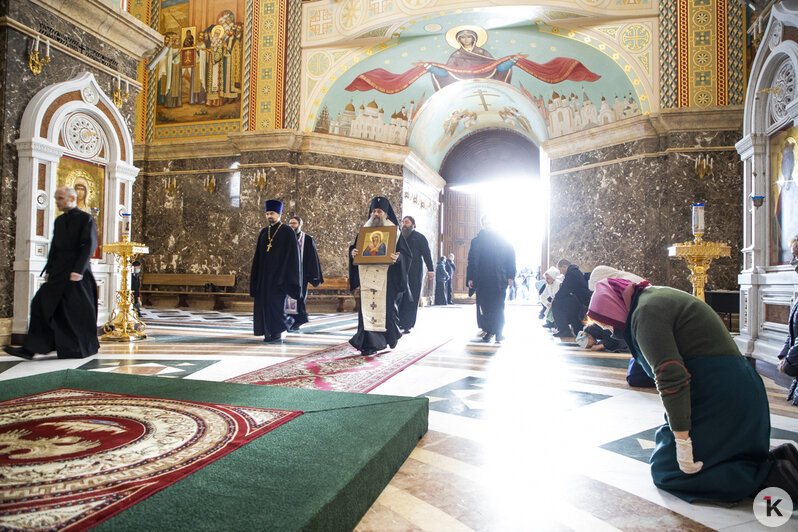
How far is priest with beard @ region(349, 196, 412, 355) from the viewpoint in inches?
222

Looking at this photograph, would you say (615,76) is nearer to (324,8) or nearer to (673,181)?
(673,181)

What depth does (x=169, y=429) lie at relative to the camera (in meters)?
2.45

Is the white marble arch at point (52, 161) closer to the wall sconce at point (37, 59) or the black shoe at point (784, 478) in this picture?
the wall sconce at point (37, 59)

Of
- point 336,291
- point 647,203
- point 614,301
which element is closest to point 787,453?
point 614,301

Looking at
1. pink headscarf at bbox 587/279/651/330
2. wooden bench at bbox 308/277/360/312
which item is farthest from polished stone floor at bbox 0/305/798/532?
wooden bench at bbox 308/277/360/312

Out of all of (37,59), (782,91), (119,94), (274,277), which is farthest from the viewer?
(119,94)

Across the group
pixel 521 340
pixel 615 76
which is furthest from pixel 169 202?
pixel 615 76

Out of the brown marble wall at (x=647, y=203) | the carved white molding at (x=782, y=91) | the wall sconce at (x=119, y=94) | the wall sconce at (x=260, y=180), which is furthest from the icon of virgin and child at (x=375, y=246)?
the wall sconce at (x=260, y=180)

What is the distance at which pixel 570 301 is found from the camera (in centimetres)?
742

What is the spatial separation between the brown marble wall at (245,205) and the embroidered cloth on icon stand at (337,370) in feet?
22.5

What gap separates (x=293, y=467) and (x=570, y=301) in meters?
6.17

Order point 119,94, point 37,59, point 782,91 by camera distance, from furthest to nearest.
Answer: point 119,94
point 37,59
point 782,91

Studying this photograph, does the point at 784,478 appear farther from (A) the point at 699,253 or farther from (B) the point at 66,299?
(B) the point at 66,299

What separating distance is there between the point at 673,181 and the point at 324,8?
27.6 feet
